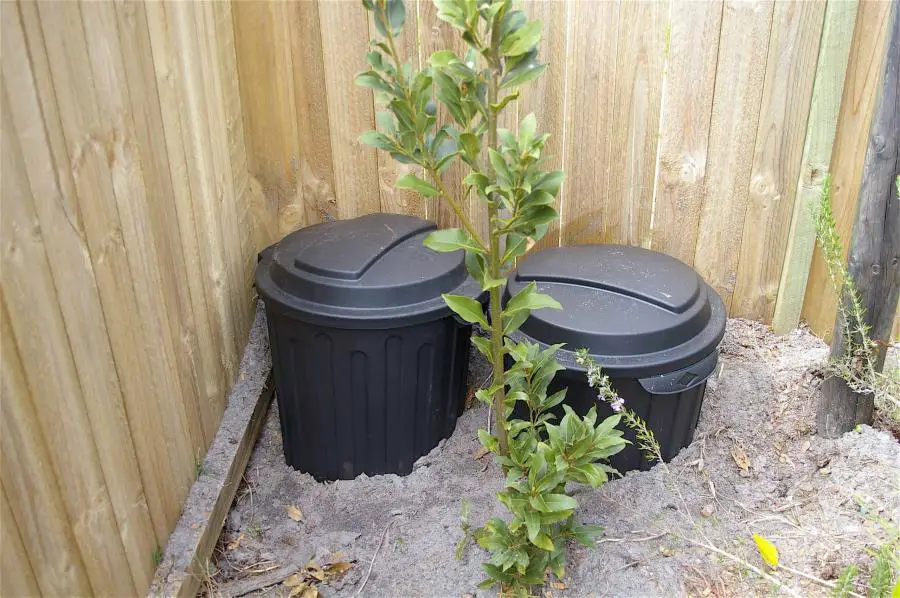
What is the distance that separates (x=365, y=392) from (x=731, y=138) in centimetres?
139

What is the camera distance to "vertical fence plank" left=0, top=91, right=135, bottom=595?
3.92ft

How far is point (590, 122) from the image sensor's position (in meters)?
2.38

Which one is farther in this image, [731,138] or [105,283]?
[731,138]

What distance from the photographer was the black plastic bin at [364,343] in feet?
6.53

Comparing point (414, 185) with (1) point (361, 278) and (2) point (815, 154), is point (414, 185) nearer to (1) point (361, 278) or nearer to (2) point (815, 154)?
(1) point (361, 278)

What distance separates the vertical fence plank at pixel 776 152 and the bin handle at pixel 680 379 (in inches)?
27.1

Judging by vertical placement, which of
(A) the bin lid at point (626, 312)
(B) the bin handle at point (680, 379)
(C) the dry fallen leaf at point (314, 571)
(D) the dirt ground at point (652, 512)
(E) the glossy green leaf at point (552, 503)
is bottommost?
(C) the dry fallen leaf at point (314, 571)

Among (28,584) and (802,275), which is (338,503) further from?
(802,275)

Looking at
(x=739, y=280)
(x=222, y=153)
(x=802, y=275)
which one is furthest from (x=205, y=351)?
(x=802, y=275)

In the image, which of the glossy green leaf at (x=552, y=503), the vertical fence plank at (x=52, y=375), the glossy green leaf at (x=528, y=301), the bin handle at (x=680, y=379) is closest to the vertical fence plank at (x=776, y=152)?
the bin handle at (x=680, y=379)

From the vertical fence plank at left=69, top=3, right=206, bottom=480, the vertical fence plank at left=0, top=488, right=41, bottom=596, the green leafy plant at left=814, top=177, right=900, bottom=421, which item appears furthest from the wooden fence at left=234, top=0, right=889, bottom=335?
the vertical fence plank at left=0, top=488, right=41, bottom=596

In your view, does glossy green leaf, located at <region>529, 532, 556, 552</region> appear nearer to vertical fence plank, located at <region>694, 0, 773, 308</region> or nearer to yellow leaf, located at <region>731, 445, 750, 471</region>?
yellow leaf, located at <region>731, 445, 750, 471</region>

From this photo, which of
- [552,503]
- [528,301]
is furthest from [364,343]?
[552,503]

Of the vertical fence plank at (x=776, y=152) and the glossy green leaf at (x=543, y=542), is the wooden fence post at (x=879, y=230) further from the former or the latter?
the glossy green leaf at (x=543, y=542)
